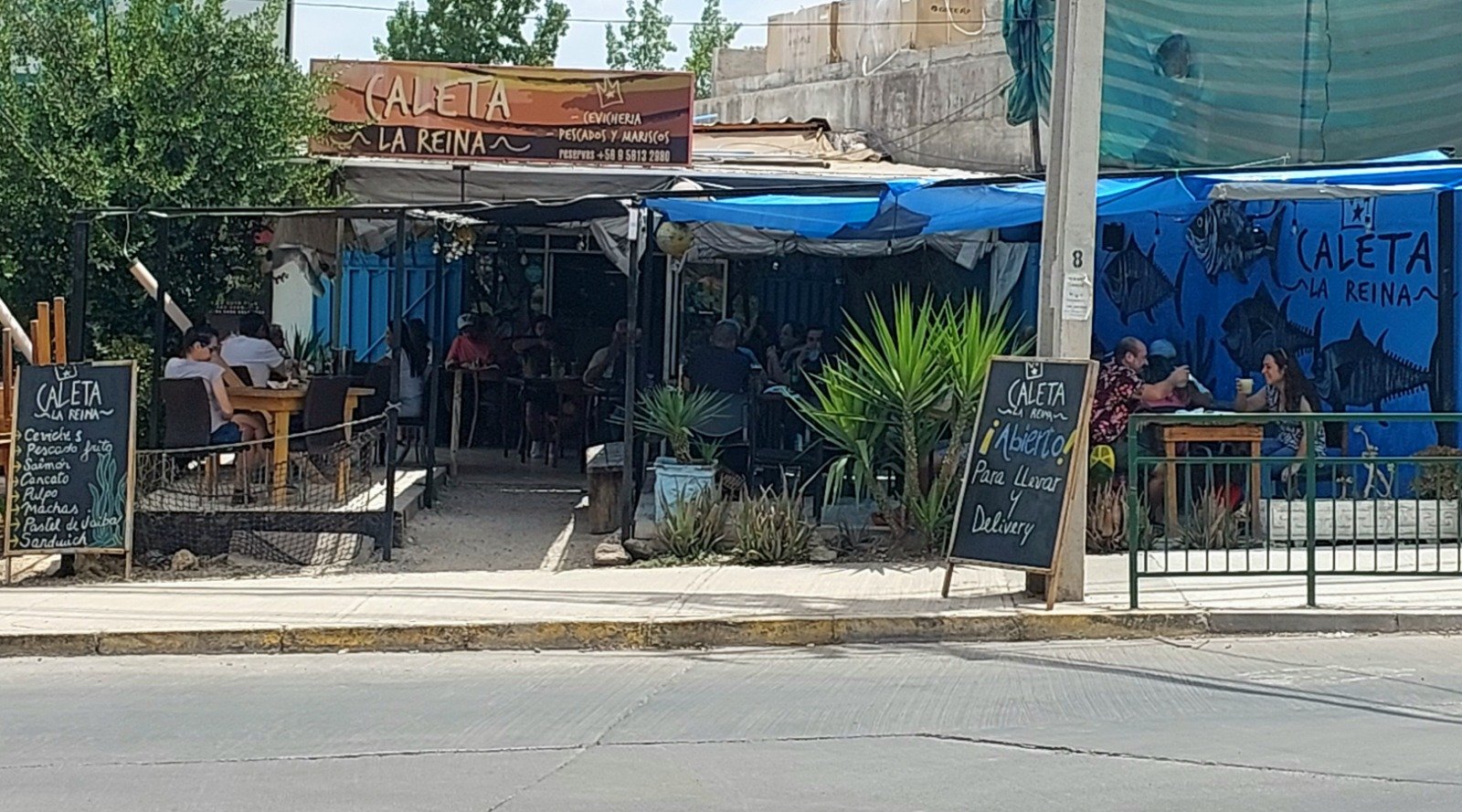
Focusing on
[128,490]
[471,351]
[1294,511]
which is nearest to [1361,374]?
[1294,511]

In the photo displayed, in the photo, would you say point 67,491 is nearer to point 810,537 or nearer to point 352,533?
point 352,533

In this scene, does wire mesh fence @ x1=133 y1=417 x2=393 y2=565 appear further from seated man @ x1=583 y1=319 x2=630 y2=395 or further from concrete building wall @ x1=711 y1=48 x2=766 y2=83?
concrete building wall @ x1=711 y1=48 x2=766 y2=83

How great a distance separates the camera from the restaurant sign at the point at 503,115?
16531 mm

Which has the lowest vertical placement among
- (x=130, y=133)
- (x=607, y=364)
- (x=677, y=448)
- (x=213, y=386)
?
(x=677, y=448)

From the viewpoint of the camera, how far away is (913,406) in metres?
11.6

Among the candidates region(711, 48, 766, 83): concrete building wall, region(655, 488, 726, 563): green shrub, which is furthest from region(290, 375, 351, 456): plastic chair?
region(711, 48, 766, 83): concrete building wall

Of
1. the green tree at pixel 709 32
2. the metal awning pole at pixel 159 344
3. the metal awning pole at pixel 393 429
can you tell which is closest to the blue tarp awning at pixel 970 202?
the metal awning pole at pixel 393 429

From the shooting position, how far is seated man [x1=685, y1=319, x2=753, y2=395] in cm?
1380

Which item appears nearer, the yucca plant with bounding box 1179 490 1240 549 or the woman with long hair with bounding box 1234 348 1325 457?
the yucca plant with bounding box 1179 490 1240 549

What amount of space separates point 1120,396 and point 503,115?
7285 mm

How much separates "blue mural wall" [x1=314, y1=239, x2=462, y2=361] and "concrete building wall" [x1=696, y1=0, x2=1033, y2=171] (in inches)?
242

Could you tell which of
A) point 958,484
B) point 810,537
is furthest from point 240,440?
point 958,484

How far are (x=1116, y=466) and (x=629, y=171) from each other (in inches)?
252

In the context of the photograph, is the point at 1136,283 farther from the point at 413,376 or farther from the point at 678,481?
the point at 413,376
